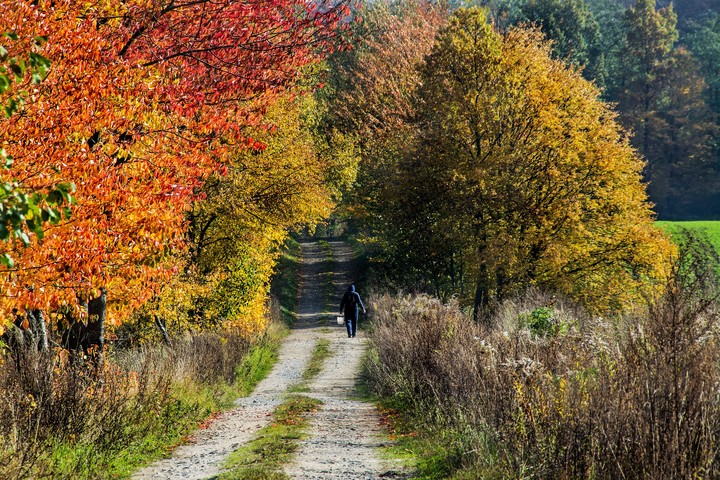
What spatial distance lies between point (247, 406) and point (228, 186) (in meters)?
8.77

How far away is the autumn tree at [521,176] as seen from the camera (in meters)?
27.6

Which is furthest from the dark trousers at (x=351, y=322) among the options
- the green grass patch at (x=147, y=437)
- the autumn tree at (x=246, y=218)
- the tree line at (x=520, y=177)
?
the green grass patch at (x=147, y=437)

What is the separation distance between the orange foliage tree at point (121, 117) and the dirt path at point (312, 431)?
8.27ft

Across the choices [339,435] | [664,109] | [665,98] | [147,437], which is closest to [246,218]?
[339,435]

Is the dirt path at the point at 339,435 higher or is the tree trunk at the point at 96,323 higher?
the tree trunk at the point at 96,323

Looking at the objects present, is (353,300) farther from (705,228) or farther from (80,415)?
(705,228)

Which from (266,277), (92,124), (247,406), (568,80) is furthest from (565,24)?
(92,124)

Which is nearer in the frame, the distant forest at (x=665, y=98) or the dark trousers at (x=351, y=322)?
the dark trousers at (x=351, y=322)

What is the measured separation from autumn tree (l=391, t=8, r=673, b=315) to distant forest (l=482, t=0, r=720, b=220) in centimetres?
4224

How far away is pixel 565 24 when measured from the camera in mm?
66250

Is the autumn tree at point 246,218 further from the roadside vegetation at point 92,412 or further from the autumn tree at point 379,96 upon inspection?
the roadside vegetation at point 92,412

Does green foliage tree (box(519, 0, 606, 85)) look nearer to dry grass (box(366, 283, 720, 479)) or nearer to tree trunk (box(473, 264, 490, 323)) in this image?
tree trunk (box(473, 264, 490, 323))

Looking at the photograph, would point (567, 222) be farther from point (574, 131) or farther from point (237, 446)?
point (237, 446)

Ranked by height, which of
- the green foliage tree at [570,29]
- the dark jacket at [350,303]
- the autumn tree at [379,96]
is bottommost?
the dark jacket at [350,303]
